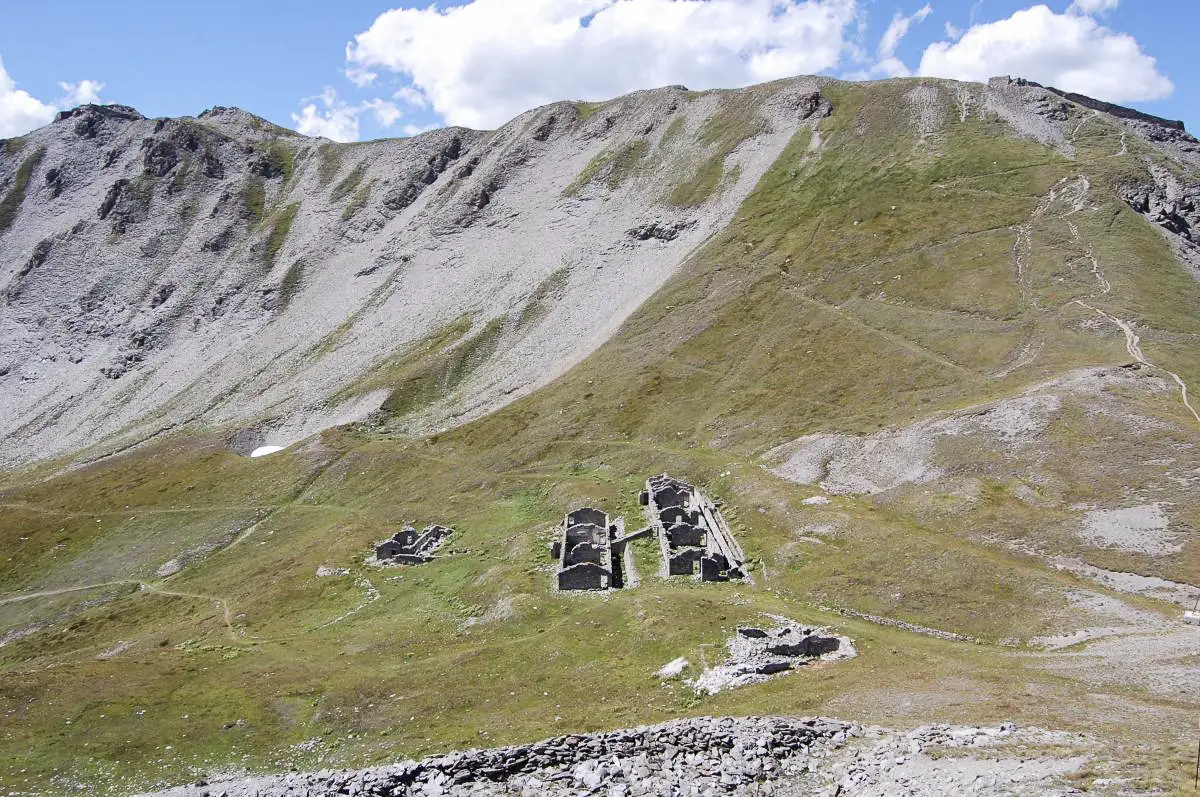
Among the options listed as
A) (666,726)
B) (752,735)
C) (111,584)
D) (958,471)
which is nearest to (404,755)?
(666,726)

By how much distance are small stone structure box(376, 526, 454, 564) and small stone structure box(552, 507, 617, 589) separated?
44.9 ft

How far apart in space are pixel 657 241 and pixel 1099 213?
6861cm

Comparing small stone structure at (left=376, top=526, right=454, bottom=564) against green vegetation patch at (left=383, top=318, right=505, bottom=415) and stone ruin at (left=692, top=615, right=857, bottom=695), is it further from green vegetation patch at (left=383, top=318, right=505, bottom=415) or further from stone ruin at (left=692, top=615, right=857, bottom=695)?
green vegetation patch at (left=383, top=318, right=505, bottom=415)

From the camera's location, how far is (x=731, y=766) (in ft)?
95.3

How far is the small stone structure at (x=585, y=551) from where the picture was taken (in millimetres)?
58844

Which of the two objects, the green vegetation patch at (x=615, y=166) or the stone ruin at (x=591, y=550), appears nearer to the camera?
the stone ruin at (x=591, y=550)

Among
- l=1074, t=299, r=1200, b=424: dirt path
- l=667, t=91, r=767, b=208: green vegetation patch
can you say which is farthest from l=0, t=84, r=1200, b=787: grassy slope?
l=667, t=91, r=767, b=208: green vegetation patch

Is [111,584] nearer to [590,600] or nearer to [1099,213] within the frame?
[590,600]

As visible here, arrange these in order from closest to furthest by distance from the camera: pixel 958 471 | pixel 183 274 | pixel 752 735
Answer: pixel 752 735, pixel 958 471, pixel 183 274

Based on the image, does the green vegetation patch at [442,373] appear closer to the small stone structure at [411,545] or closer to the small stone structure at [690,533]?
the small stone structure at [411,545]

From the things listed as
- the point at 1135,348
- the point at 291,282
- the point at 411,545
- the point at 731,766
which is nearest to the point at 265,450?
the point at 411,545

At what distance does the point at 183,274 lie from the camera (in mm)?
189125

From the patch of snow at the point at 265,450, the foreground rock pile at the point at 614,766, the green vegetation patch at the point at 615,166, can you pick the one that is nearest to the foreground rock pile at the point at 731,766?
the foreground rock pile at the point at 614,766

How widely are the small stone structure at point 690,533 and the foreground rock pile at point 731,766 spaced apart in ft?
90.1
